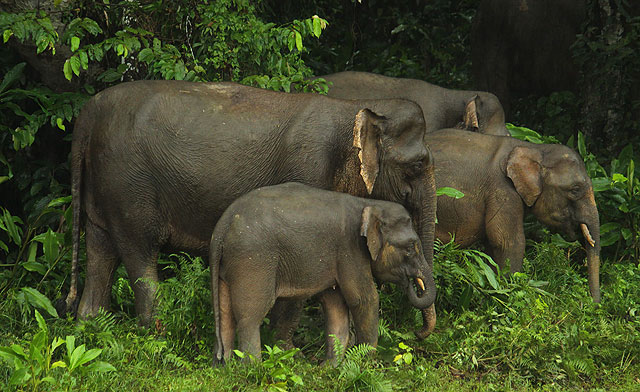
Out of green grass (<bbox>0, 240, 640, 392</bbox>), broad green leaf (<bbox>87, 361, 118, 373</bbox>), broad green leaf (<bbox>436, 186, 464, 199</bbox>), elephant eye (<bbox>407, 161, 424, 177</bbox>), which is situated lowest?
green grass (<bbox>0, 240, 640, 392</bbox>)

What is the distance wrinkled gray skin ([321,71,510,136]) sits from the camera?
10.0 m

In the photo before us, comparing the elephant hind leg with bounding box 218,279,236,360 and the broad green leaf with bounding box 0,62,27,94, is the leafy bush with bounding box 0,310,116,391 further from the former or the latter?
the broad green leaf with bounding box 0,62,27,94

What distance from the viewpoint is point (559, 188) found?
27.2ft

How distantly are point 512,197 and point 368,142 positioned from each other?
5.80ft

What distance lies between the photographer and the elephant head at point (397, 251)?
6559 millimetres

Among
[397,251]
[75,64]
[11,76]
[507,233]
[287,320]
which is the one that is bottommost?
[287,320]

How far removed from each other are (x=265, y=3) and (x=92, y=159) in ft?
13.3

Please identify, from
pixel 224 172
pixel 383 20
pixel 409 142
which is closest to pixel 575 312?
pixel 409 142

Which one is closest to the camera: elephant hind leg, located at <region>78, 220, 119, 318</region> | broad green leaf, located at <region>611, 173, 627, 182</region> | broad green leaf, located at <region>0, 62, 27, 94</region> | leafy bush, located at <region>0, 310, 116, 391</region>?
leafy bush, located at <region>0, 310, 116, 391</region>

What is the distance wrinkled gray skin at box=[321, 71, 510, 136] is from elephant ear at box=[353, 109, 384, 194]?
2848 millimetres

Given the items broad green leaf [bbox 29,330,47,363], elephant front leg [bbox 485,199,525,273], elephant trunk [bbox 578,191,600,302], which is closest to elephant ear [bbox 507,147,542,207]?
elephant front leg [bbox 485,199,525,273]

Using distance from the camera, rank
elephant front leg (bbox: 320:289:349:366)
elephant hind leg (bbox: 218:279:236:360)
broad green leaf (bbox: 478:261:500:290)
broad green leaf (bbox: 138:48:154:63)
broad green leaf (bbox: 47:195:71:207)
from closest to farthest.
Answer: elephant hind leg (bbox: 218:279:236:360) → elephant front leg (bbox: 320:289:349:366) → broad green leaf (bbox: 478:261:500:290) → broad green leaf (bbox: 47:195:71:207) → broad green leaf (bbox: 138:48:154:63)

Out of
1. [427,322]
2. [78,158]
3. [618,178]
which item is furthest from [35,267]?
[618,178]

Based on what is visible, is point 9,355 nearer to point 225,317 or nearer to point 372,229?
point 225,317
